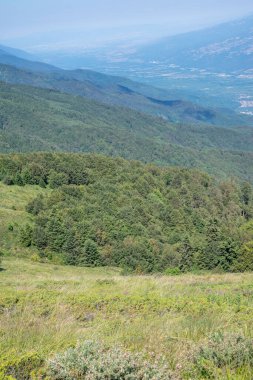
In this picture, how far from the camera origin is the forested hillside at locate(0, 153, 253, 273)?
4931 centimetres

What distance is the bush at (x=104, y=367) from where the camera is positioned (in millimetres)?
4379

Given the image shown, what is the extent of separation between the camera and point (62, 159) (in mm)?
87938

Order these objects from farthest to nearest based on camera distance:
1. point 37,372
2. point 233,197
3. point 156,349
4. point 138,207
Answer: point 233,197 < point 138,207 < point 156,349 < point 37,372

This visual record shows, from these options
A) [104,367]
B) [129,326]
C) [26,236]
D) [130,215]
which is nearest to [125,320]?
[129,326]

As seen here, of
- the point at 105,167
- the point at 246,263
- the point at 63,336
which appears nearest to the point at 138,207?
the point at 105,167

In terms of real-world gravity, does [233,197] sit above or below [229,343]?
below

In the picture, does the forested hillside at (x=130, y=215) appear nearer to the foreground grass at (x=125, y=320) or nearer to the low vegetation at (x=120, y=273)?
the low vegetation at (x=120, y=273)

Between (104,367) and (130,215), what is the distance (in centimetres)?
6344

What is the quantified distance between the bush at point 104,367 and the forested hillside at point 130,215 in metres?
31.1

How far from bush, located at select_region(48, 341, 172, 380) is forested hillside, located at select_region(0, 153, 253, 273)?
3105 centimetres

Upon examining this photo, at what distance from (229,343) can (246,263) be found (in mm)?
40257

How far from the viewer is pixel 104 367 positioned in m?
4.48

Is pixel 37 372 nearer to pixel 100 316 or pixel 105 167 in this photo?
pixel 100 316

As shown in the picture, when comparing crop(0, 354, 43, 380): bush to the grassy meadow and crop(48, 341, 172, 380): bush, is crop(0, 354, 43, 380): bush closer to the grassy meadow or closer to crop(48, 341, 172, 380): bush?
the grassy meadow
